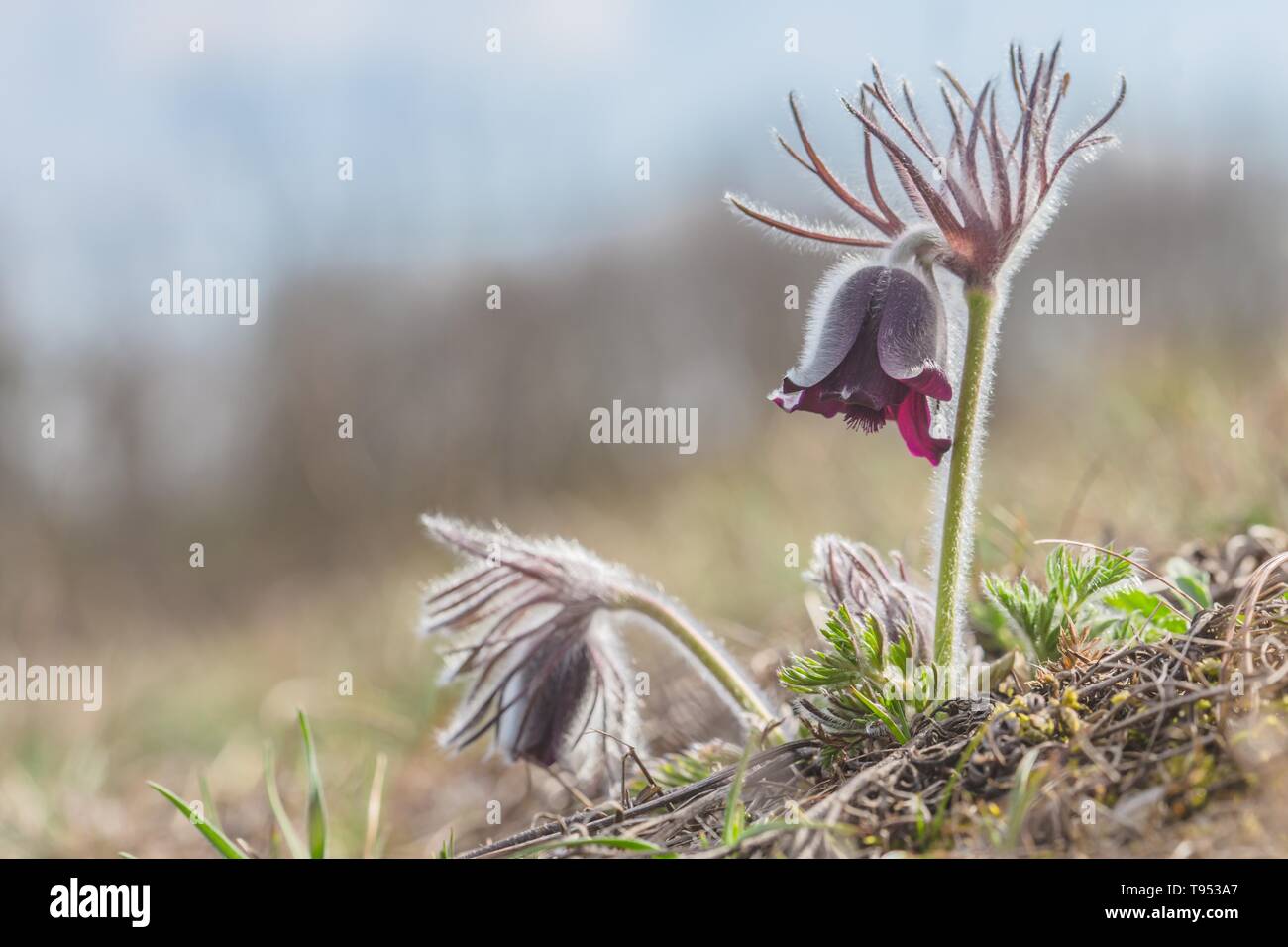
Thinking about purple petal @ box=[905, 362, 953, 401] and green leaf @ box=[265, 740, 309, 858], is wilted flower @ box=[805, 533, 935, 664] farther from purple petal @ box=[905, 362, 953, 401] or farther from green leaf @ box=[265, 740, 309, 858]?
green leaf @ box=[265, 740, 309, 858]

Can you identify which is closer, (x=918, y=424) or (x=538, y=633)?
(x=918, y=424)

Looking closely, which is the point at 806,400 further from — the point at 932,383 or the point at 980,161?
the point at 980,161

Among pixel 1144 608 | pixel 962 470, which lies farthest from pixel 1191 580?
pixel 962 470

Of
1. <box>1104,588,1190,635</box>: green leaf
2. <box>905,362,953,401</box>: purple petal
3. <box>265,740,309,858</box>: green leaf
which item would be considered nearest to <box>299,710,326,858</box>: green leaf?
<box>265,740,309,858</box>: green leaf

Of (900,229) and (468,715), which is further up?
(900,229)
